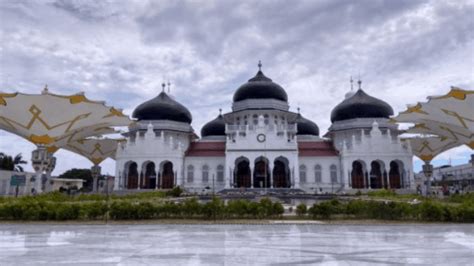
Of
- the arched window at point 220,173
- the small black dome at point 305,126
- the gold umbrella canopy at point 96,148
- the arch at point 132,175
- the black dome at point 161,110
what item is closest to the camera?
the arched window at point 220,173

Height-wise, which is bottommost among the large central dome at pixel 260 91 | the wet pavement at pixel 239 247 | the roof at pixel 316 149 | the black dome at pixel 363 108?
the wet pavement at pixel 239 247

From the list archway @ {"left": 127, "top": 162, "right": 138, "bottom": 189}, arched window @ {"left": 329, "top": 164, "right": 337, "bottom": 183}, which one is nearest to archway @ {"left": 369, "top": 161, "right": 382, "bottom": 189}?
arched window @ {"left": 329, "top": 164, "right": 337, "bottom": 183}

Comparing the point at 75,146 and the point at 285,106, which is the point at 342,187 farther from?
the point at 75,146

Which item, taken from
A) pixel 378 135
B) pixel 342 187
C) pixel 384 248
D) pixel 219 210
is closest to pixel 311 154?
pixel 342 187

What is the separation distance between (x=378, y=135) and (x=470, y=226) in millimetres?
31522

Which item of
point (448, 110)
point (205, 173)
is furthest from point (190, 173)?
point (448, 110)

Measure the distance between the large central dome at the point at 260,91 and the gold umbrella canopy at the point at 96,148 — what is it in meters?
20.9

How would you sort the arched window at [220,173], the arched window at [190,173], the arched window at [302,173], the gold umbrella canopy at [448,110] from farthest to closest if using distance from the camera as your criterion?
1. the arched window at [190,173]
2. the arched window at [220,173]
3. the arched window at [302,173]
4. the gold umbrella canopy at [448,110]

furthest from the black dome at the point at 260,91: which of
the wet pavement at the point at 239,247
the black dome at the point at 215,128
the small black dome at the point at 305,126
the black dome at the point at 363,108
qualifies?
the wet pavement at the point at 239,247

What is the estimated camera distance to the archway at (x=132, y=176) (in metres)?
44.4

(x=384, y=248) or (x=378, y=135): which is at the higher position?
(x=378, y=135)

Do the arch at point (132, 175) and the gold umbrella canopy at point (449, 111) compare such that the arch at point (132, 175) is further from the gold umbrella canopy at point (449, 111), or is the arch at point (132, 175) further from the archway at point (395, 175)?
the archway at point (395, 175)

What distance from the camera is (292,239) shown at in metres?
8.81

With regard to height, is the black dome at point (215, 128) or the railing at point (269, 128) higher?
the black dome at point (215, 128)
